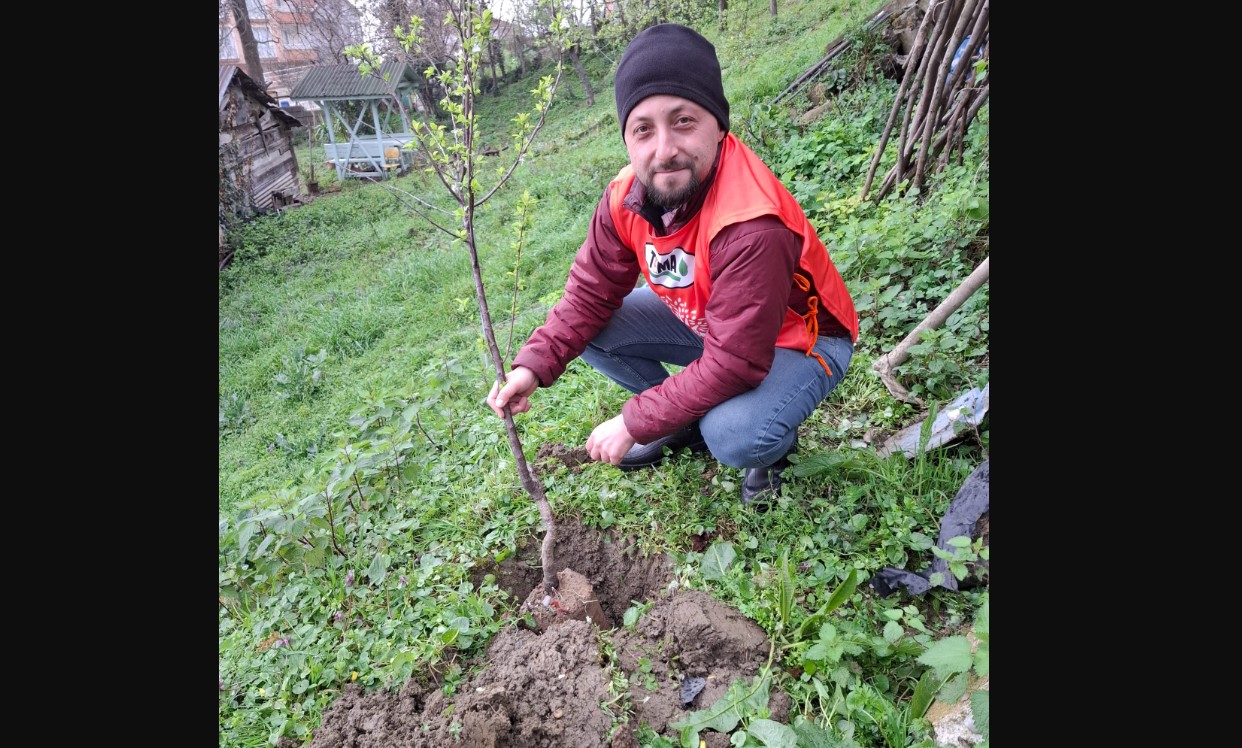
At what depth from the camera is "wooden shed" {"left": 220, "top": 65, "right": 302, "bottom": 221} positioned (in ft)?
46.8

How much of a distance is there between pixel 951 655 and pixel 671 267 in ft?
4.77

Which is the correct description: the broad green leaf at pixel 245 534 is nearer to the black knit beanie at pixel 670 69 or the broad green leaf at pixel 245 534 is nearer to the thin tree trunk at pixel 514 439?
the thin tree trunk at pixel 514 439

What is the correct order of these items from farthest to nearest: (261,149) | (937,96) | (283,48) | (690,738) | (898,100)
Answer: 1. (283,48)
2. (261,149)
3. (898,100)
4. (937,96)
5. (690,738)

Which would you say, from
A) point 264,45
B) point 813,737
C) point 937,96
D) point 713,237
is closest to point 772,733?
point 813,737

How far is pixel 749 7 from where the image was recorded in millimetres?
18375

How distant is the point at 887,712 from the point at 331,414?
5.02 meters

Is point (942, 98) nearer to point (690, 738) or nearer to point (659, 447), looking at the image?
point (659, 447)

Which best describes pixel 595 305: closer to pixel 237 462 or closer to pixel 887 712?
pixel 887 712

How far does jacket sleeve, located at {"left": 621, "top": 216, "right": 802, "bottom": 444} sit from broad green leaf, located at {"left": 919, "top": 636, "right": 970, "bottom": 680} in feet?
3.15

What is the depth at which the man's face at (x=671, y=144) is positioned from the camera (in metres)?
2.09

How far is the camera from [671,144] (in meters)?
2.12

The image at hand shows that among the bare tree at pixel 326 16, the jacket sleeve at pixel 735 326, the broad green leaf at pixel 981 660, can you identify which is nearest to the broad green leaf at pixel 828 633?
the broad green leaf at pixel 981 660

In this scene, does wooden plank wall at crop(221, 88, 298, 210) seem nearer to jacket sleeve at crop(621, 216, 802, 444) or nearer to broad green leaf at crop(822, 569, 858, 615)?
jacket sleeve at crop(621, 216, 802, 444)

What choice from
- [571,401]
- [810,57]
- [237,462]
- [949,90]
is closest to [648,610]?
[571,401]
